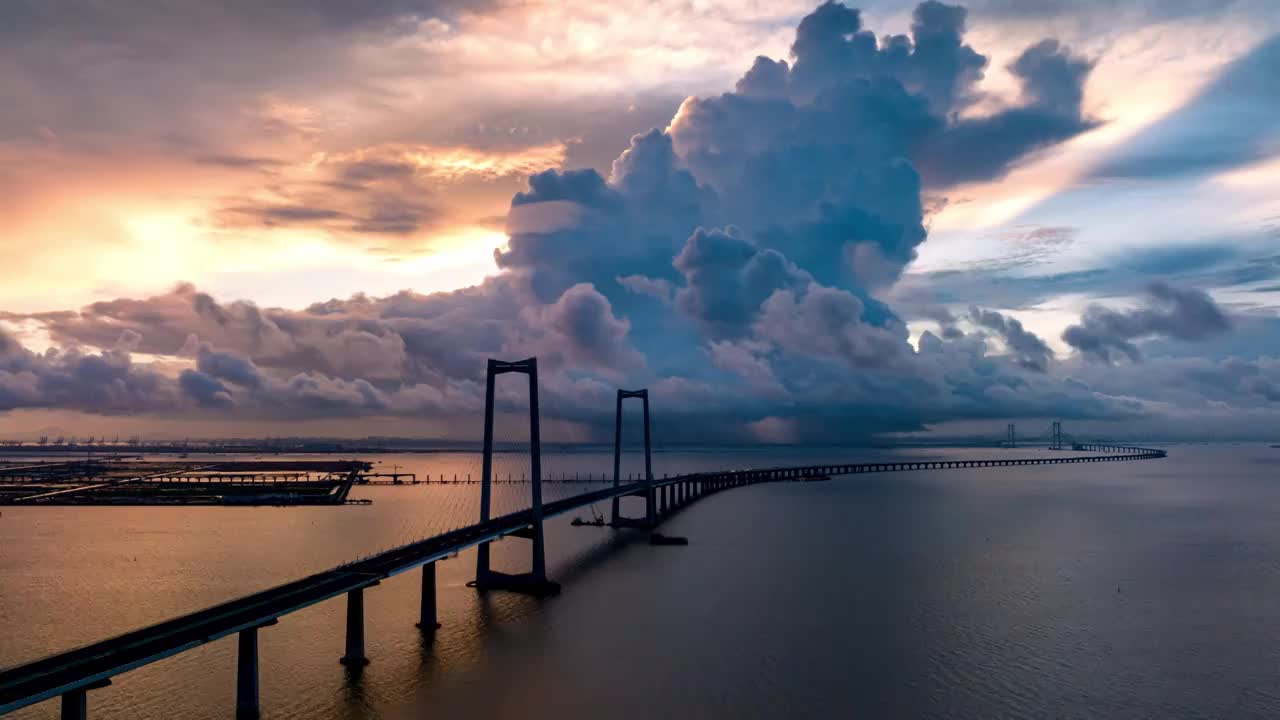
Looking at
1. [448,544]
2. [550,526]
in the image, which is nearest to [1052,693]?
[448,544]

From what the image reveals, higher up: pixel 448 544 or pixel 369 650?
pixel 448 544

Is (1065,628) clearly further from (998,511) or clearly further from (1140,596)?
(998,511)

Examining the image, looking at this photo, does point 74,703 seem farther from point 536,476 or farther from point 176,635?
point 536,476

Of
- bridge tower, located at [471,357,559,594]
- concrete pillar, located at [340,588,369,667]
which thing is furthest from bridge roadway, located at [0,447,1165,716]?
bridge tower, located at [471,357,559,594]

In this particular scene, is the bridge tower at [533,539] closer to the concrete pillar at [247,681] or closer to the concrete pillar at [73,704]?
the concrete pillar at [247,681]

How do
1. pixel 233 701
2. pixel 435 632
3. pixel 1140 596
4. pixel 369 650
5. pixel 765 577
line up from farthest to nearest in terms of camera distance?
pixel 765 577 → pixel 1140 596 → pixel 435 632 → pixel 369 650 → pixel 233 701

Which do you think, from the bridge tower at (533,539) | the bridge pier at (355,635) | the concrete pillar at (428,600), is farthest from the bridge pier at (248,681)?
the bridge tower at (533,539)

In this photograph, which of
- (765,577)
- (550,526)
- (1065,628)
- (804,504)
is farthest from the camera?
(804,504)
